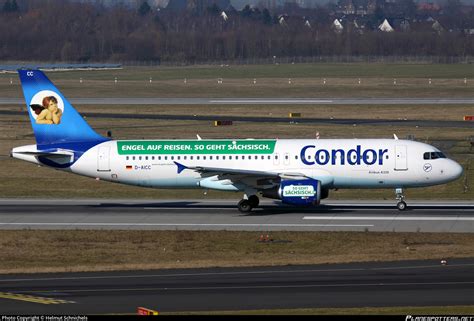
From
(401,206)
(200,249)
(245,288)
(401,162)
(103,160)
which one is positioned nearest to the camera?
(245,288)

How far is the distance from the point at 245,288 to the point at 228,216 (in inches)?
739

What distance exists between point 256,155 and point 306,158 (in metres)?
2.75

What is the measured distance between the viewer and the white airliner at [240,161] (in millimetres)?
56469

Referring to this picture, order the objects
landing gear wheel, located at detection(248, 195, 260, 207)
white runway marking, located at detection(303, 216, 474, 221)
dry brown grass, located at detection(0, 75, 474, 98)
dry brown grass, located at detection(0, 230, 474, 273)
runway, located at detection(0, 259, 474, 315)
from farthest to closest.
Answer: dry brown grass, located at detection(0, 75, 474, 98)
landing gear wheel, located at detection(248, 195, 260, 207)
white runway marking, located at detection(303, 216, 474, 221)
dry brown grass, located at detection(0, 230, 474, 273)
runway, located at detection(0, 259, 474, 315)

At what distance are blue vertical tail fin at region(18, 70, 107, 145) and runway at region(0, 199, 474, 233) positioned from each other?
3968mm

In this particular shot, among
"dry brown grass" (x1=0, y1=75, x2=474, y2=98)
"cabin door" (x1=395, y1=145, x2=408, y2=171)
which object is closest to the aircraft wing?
"cabin door" (x1=395, y1=145, x2=408, y2=171)

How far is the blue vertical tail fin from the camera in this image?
5912cm

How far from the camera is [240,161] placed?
2271 inches

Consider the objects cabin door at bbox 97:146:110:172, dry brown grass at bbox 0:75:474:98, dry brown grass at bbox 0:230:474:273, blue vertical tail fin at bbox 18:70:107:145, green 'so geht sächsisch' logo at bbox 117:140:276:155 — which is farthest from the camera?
dry brown grass at bbox 0:75:474:98

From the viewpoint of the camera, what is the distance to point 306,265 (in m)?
42.3

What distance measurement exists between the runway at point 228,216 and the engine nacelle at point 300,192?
2.91ft

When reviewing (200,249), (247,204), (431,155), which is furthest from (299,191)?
(200,249)

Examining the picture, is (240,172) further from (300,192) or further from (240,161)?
(300,192)

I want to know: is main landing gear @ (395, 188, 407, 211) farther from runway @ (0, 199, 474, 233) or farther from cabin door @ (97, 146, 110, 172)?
cabin door @ (97, 146, 110, 172)
